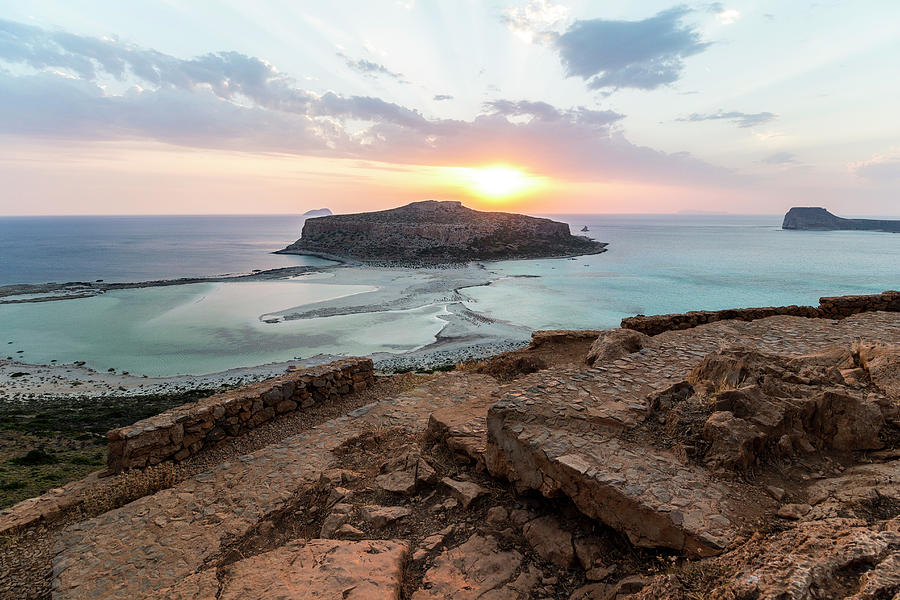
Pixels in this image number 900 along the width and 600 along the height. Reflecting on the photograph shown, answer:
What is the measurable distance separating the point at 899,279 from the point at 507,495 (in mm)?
63005

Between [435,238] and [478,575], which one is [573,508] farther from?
[435,238]

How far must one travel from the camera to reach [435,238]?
74.6 m

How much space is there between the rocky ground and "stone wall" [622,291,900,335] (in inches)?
178

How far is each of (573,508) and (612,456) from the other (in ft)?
1.92

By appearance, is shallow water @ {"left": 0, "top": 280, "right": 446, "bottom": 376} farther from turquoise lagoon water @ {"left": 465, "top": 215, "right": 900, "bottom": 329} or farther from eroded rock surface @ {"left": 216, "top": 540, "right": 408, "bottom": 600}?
eroded rock surface @ {"left": 216, "top": 540, "right": 408, "bottom": 600}

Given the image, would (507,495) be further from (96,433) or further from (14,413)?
(14,413)

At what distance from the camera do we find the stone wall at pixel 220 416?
594 cm

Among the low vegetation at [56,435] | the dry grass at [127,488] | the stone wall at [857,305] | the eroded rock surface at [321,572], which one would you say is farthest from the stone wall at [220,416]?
the stone wall at [857,305]

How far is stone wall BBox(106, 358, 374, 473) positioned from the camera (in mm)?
5941

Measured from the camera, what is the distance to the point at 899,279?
45.4 metres

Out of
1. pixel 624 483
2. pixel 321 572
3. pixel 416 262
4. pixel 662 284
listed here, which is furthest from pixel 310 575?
pixel 416 262

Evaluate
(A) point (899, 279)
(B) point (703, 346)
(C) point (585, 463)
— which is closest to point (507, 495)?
(C) point (585, 463)

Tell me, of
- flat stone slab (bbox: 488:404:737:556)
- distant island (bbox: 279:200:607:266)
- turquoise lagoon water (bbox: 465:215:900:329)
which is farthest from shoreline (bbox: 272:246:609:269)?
flat stone slab (bbox: 488:404:737:556)

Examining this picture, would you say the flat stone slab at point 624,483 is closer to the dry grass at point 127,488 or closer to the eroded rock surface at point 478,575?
the eroded rock surface at point 478,575
